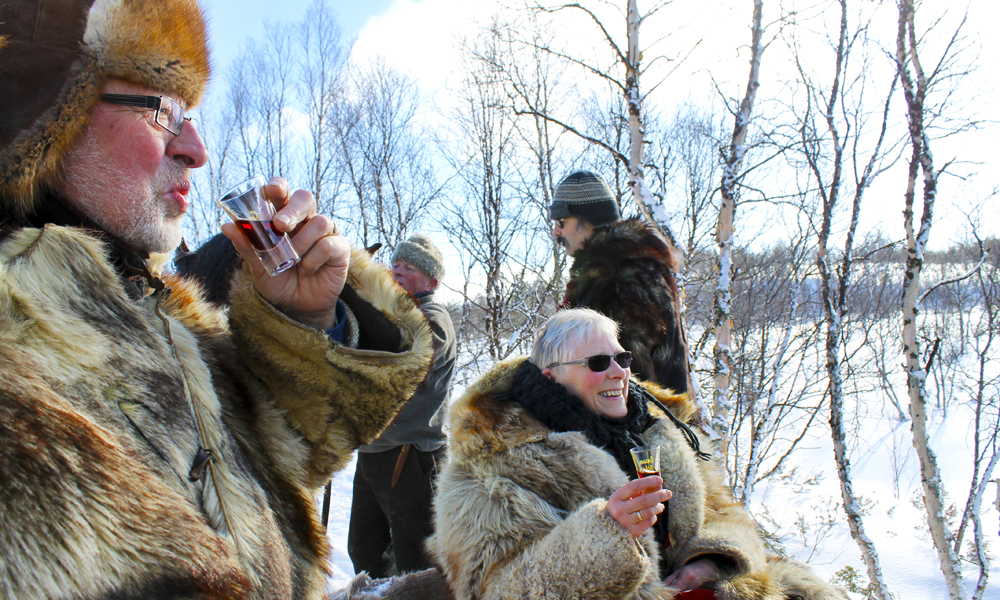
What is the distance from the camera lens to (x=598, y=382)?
2238 mm

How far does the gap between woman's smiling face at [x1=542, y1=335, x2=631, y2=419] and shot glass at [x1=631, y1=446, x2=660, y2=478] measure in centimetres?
48

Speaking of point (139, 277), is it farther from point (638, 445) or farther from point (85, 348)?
point (638, 445)

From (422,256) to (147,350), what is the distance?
2.73m

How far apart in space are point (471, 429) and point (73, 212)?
52.8 inches

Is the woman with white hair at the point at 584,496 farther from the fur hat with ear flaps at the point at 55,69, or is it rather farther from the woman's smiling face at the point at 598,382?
the fur hat with ear flaps at the point at 55,69

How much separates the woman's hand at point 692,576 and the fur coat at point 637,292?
1017 millimetres

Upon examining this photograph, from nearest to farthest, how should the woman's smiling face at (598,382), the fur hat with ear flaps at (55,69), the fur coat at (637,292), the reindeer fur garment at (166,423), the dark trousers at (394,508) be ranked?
1. the reindeer fur garment at (166,423)
2. the fur hat with ear flaps at (55,69)
3. the woman's smiling face at (598,382)
4. the fur coat at (637,292)
5. the dark trousers at (394,508)

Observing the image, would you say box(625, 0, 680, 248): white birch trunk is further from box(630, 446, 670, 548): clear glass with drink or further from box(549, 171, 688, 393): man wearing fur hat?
box(630, 446, 670, 548): clear glass with drink

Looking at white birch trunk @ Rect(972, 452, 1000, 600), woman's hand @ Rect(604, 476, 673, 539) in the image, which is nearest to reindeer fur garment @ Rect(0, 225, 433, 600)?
woman's hand @ Rect(604, 476, 673, 539)

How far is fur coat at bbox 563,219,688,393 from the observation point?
2.86m

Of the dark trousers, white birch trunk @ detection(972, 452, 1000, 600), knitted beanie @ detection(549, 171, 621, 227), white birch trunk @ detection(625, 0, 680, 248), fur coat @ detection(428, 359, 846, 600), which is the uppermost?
white birch trunk @ detection(625, 0, 680, 248)

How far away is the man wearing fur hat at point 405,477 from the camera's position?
3.13m

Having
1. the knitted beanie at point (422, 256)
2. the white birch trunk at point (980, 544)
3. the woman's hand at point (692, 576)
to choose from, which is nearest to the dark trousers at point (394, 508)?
the knitted beanie at point (422, 256)

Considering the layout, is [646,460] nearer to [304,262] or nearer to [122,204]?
[304,262]
